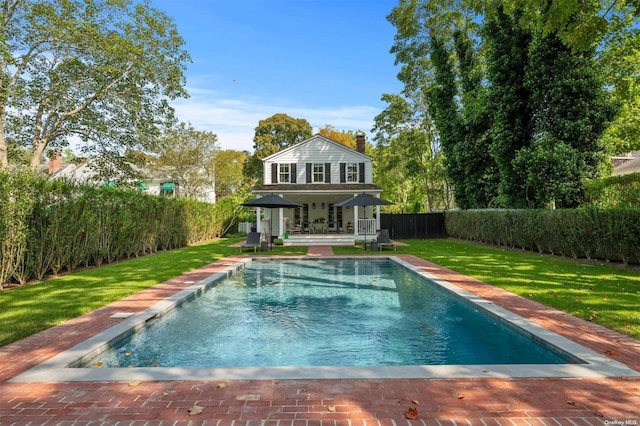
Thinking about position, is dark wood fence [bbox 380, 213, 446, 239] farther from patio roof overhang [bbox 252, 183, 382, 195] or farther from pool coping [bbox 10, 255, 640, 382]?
pool coping [bbox 10, 255, 640, 382]

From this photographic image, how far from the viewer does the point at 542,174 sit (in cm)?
1698

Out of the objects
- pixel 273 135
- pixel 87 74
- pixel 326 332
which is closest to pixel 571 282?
pixel 326 332

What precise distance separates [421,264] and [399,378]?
967 centimetres

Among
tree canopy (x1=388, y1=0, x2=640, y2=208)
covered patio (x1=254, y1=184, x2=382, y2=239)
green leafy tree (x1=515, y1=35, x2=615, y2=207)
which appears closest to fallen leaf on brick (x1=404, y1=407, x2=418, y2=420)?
tree canopy (x1=388, y1=0, x2=640, y2=208)

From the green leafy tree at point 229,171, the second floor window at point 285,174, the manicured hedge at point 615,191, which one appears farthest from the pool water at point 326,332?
the green leafy tree at point 229,171

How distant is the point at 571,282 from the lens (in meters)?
8.98

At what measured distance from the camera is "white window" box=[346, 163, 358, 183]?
25.8 meters

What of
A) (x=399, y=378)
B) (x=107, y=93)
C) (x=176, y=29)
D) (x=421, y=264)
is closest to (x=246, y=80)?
(x=176, y=29)

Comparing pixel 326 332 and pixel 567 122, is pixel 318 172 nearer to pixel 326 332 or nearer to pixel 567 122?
pixel 567 122

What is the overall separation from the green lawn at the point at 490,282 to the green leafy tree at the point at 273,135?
31.4m

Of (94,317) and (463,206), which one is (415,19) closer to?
(463,206)

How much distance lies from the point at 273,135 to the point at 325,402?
141ft

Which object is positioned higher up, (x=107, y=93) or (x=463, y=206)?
(x=107, y=93)

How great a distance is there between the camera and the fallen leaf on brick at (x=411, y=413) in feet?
9.59
